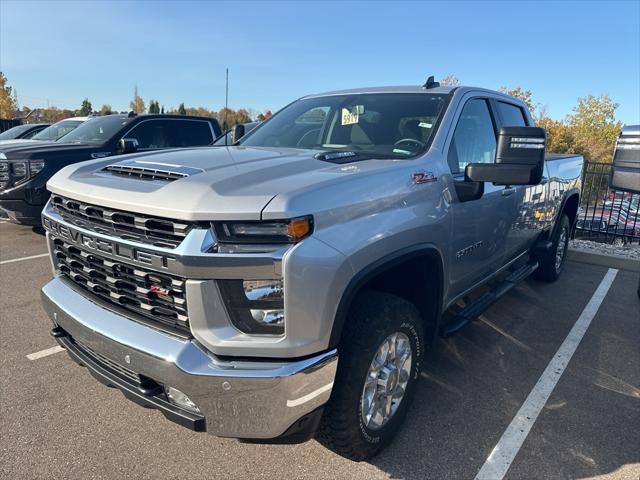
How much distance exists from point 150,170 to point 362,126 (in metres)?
1.59

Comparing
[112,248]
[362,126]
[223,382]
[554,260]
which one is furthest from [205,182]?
[554,260]

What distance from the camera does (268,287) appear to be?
75.1 inches

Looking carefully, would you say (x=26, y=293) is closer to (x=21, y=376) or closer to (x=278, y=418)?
(x=21, y=376)

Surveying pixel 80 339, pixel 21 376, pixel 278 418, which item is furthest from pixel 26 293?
pixel 278 418

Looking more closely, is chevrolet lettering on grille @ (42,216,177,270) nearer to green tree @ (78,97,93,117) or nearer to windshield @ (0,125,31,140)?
windshield @ (0,125,31,140)

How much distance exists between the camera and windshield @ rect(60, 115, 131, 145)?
24.9 ft

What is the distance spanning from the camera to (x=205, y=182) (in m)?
2.08

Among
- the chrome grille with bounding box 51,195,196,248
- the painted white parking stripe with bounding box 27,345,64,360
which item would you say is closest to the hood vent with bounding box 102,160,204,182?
the chrome grille with bounding box 51,195,196,248

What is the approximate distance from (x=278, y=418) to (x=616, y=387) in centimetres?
273

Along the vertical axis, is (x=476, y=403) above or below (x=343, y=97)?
below

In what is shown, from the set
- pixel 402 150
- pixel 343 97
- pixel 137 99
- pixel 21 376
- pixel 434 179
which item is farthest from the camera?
pixel 137 99

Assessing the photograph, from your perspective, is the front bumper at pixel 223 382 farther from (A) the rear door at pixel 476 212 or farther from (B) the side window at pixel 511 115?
(B) the side window at pixel 511 115

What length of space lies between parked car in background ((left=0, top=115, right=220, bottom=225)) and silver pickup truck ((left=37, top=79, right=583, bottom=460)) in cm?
326

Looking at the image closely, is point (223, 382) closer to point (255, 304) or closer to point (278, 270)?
point (255, 304)
